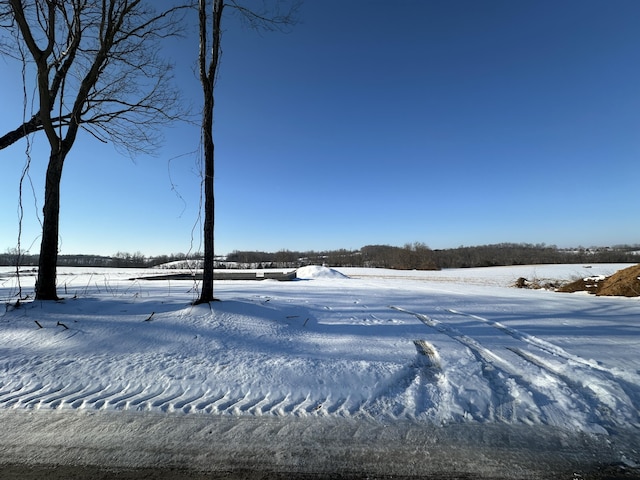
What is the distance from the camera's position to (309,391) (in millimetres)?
3133

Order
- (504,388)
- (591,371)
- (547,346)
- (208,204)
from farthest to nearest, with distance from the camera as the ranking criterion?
(208,204)
(547,346)
(591,371)
(504,388)

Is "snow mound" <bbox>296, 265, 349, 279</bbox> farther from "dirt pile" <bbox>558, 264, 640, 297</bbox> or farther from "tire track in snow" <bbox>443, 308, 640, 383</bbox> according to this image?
"tire track in snow" <bbox>443, 308, 640, 383</bbox>

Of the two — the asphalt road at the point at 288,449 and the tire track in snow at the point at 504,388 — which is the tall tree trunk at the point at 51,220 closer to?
the asphalt road at the point at 288,449

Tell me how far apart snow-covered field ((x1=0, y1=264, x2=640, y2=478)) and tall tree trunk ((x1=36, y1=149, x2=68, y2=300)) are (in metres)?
0.91

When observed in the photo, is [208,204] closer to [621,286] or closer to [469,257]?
[621,286]

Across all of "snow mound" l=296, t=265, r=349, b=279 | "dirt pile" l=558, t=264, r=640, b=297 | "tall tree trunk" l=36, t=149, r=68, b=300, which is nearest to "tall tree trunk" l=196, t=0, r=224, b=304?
"tall tree trunk" l=36, t=149, r=68, b=300

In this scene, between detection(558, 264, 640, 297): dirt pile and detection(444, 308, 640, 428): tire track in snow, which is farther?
detection(558, 264, 640, 297): dirt pile

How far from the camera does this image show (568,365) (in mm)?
3820

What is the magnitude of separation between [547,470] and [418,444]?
0.84 metres

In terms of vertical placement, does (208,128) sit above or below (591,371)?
above

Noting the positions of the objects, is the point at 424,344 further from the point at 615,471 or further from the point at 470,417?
the point at 615,471

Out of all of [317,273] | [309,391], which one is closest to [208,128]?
[309,391]

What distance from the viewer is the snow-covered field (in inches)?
87.9

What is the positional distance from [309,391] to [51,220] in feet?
21.6
